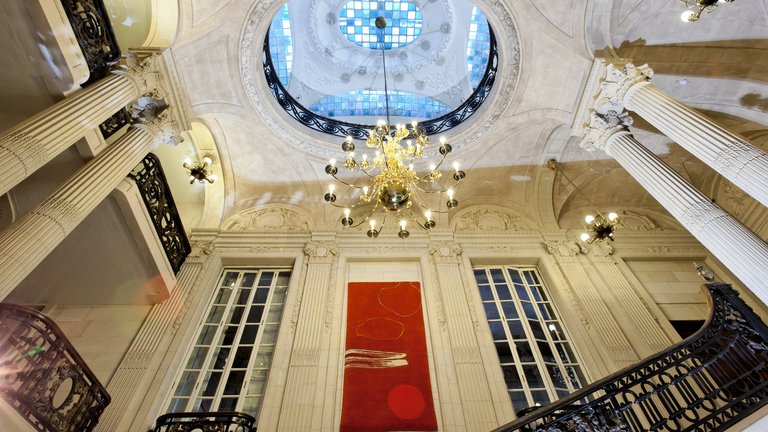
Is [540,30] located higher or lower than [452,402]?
higher

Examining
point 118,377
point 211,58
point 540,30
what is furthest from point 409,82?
point 118,377

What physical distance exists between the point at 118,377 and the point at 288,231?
12.1 ft

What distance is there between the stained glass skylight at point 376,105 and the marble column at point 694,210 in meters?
5.06

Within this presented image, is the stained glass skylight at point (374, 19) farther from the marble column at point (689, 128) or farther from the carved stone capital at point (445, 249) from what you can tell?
the marble column at point (689, 128)

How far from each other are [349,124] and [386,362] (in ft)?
16.5

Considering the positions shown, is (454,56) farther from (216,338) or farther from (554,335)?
(216,338)

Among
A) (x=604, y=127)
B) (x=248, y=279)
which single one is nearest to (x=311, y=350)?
(x=248, y=279)

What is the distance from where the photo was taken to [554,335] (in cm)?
639

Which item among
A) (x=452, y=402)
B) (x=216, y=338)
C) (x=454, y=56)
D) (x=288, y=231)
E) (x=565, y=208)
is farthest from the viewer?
(x=454, y=56)

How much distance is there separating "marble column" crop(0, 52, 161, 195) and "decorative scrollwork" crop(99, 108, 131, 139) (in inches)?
20.9

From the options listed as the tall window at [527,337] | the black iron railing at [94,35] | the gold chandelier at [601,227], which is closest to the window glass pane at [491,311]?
the tall window at [527,337]

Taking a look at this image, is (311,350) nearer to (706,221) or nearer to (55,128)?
(55,128)

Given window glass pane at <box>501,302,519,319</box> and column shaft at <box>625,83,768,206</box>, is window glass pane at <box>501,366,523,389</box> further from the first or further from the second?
column shaft at <box>625,83,768,206</box>

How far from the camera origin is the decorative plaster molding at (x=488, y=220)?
824 centimetres
